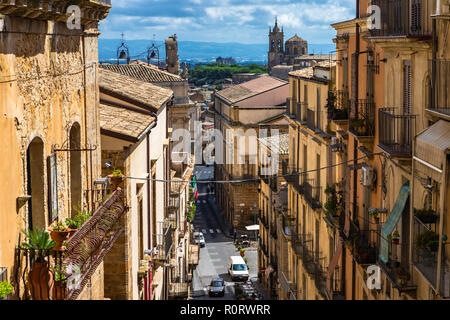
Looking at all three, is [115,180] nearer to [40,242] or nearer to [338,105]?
[40,242]

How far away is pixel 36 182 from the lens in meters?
10.6

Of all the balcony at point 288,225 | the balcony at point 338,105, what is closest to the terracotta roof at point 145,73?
the balcony at point 288,225

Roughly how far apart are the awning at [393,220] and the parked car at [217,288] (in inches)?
987

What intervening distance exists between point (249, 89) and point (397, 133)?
5123cm

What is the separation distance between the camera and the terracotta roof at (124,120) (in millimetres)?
16500

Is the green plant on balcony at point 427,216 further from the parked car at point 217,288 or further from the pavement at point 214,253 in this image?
the parked car at point 217,288

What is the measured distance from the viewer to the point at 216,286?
3859 centimetres

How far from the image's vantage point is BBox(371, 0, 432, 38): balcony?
38.6ft

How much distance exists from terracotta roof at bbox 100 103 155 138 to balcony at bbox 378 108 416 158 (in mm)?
5711

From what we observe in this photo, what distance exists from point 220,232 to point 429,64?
47921 millimetres

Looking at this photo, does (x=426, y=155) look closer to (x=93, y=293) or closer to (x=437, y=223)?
(x=437, y=223)

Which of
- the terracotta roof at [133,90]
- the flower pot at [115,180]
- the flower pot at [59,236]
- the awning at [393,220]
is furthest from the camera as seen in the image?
the terracotta roof at [133,90]

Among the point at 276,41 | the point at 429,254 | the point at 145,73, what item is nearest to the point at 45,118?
the point at 429,254
